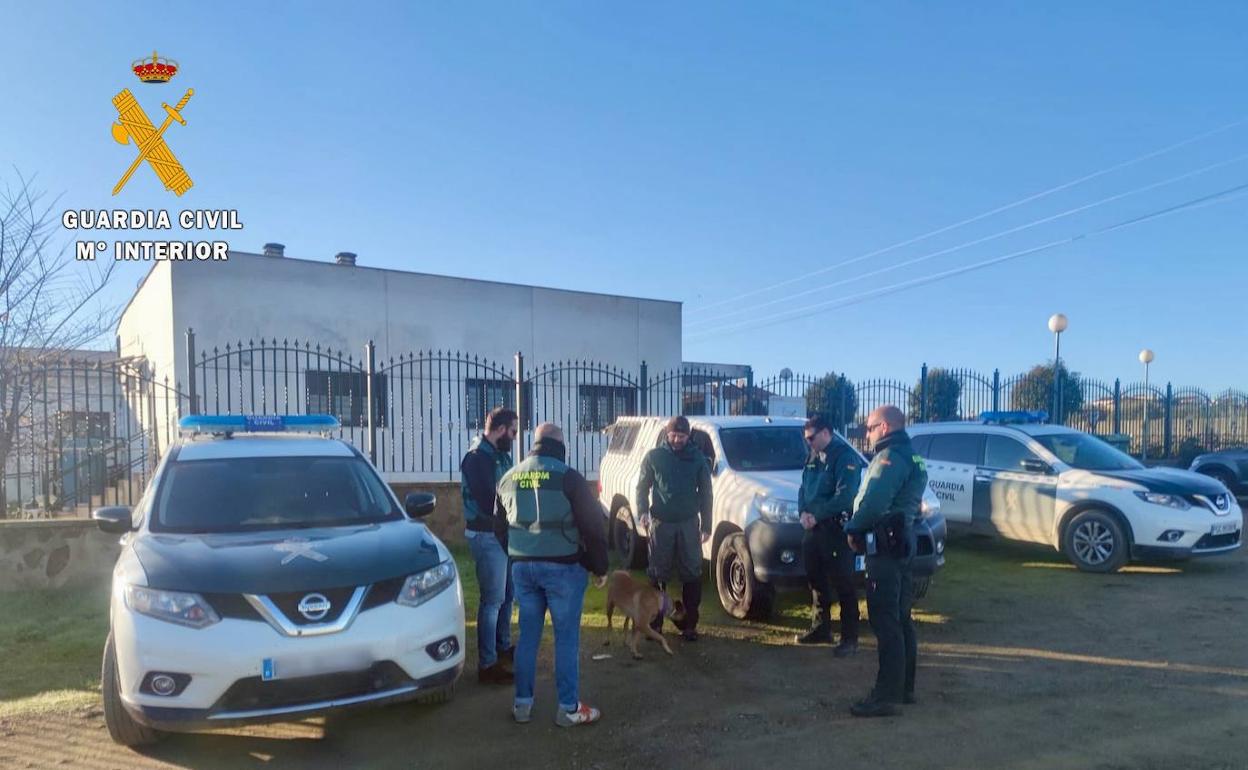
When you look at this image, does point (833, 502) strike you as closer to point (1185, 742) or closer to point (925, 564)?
point (925, 564)

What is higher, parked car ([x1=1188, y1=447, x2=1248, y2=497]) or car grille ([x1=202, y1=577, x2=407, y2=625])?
car grille ([x1=202, y1=577, x2=407, y2=625])

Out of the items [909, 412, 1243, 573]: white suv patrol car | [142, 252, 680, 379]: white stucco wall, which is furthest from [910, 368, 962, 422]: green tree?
[142, 252, 680, 379]: white stucco wall

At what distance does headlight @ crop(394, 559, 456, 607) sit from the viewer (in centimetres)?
437

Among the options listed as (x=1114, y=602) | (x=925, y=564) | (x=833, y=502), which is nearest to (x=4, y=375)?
(x=833, y=502)

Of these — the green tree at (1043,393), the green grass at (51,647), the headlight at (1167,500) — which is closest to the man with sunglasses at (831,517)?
the headlight at (1167,500)

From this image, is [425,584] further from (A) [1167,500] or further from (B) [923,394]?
(B) [923,394]

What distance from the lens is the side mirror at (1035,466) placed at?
9.38 meters

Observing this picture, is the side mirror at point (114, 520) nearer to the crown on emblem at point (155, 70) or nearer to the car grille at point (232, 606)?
the car grille at point (232, 606)

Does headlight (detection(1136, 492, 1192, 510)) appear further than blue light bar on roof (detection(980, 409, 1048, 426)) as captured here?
No

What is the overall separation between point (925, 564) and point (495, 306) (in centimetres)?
1512

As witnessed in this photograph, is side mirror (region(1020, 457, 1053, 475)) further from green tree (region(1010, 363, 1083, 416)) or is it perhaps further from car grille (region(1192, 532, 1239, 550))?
green tree (region(1010, 363, 1083, 416))

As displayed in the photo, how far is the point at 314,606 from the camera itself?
4062 mm

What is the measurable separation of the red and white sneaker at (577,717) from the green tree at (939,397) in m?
12.1

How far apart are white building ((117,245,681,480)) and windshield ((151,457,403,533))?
667 cm
